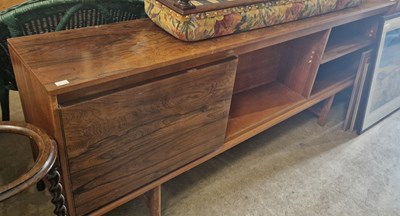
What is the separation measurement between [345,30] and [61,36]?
1.65 meters

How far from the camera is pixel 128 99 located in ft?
3.18

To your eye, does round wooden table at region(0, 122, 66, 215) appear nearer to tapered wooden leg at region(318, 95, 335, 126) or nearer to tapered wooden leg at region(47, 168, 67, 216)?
tapered wooden leg at region(47, 168, 67, 216)

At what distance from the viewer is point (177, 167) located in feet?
4.20

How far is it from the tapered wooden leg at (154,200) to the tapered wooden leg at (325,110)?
1191mm

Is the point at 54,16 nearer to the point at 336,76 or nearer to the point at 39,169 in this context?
the point at 39,169

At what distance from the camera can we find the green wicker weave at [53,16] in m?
1.20

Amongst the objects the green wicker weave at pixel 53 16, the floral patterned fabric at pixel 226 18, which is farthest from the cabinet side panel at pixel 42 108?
the floral patterned fabric at pixel 226 18

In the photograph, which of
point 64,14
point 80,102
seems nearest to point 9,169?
point 64,14

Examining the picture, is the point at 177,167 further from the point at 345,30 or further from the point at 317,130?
the point at 345,30

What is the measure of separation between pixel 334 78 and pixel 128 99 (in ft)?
4.71

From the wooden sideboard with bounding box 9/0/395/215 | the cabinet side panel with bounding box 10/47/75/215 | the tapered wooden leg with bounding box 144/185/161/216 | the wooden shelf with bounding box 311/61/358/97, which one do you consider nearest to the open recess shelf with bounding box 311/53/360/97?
the wooden shelf with bounding box 311/61/358/97

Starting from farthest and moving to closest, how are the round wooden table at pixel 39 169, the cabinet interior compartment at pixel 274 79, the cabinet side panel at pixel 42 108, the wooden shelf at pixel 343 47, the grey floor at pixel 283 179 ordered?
Result: the wooden shelf at pixel 343 47, the cabinet interior compartment at pixel 274 79, the grey floor at pixel 283 179, the cabinet side panel at pixel 42 108, the round wooden table at pixel 39 169

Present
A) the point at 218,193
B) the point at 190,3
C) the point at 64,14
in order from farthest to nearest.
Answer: the point at 218,193 → the point at 64,14 → the point at 190,3

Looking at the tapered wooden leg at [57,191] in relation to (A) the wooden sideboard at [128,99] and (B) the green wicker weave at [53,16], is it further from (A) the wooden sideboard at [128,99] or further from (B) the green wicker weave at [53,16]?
(B) the green wicker weave at [53,16]
